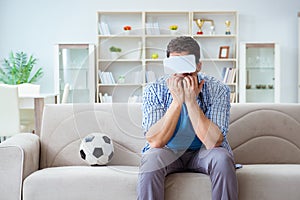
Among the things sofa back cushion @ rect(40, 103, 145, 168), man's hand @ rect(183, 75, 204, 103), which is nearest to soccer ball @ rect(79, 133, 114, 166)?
sofa back cushion @ rect(40, 103, 145, 168)

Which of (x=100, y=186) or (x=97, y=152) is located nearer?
(x=100, y=186)

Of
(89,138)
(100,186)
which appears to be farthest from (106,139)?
(100,186)

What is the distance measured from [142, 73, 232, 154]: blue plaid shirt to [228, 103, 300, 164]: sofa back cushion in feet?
1.38

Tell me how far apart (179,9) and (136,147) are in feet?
13.0

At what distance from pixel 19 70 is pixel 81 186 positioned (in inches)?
166

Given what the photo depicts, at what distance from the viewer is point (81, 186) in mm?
2479

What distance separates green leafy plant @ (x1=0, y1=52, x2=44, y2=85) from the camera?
634cm

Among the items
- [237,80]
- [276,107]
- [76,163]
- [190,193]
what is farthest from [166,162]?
[237,80]

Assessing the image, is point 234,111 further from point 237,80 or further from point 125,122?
point 237,80

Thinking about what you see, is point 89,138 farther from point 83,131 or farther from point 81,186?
point 81,186

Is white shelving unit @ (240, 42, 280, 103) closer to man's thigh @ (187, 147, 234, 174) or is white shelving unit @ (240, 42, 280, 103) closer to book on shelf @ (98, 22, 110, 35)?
book on shelf @ (98, 22, 110, 35)

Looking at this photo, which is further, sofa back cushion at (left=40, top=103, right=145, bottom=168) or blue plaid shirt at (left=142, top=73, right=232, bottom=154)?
sofa back cushion at (left=40, top=103, right=145, bottom=168)

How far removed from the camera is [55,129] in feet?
9.80

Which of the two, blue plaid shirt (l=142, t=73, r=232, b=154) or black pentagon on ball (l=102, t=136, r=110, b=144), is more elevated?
blue plaid shirt (l=142, t=73, r=232, b=154)
